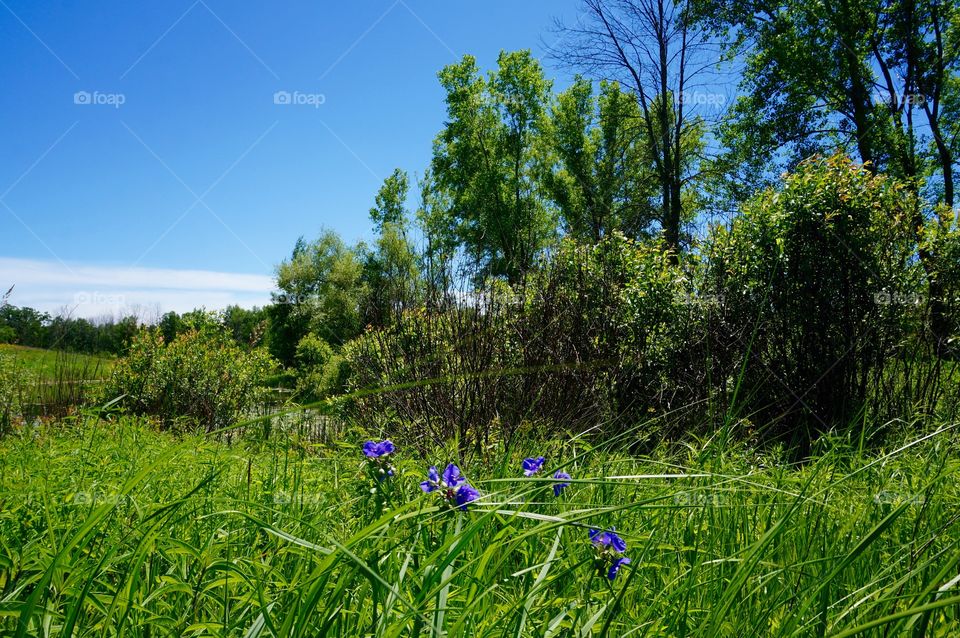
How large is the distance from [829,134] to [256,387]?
17546 millimetres

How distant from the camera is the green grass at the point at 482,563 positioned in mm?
1021

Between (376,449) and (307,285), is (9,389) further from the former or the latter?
(307,285)

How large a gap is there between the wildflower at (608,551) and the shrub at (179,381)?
27.8 ft

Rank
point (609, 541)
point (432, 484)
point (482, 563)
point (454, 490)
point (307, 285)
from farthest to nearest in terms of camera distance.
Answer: point (307, 285)
point (432, 484)
point (454, 490)
point (609, 541)
point (482, 563)

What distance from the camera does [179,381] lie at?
30.3 feet

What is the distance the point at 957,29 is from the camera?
15016 mm

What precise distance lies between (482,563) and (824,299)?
5.75 m

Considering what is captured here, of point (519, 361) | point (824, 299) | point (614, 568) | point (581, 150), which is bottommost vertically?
point (614, 568)

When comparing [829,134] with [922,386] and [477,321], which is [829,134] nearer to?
[922,386]

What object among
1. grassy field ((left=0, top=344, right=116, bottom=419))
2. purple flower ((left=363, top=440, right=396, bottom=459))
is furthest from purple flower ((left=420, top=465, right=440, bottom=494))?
grassy field ((left=0, top=344, right=116, bottom=419))

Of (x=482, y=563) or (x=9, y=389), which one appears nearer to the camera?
(x=482, y=563)

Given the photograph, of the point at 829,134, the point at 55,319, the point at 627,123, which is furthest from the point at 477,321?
the point at 627,123

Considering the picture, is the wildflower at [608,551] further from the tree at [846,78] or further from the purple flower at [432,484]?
the tree at [846,78]

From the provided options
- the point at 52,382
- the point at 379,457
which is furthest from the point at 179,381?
the point at 379,457
